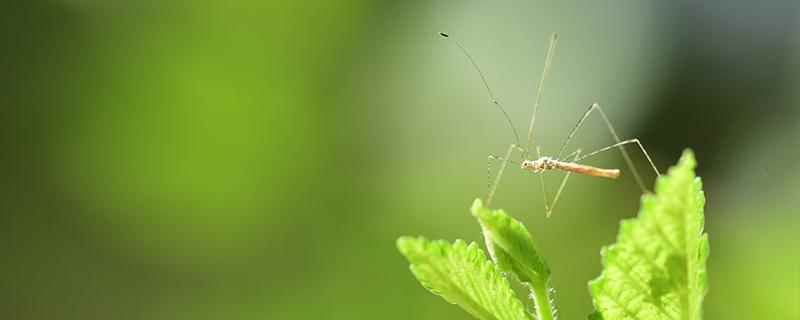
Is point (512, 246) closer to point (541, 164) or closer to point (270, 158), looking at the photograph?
point (541, 164)

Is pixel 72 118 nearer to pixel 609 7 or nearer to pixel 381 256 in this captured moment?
pixel 381 256

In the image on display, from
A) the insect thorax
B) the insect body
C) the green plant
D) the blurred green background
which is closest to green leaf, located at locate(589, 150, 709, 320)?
the green plant

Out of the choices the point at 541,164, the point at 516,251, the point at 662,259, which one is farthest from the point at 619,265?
the point at 541,164

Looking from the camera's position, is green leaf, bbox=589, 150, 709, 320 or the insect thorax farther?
the insect thorax

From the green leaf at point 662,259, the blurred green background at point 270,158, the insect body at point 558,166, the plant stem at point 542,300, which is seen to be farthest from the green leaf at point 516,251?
the blurred green background at point 270,158

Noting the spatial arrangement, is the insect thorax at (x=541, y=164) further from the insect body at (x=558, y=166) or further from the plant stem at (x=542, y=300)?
the plant stem at (x=542, y=300)

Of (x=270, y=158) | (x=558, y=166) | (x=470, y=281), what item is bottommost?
(x=470, y=281)

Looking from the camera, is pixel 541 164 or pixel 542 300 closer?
pixel 542 300

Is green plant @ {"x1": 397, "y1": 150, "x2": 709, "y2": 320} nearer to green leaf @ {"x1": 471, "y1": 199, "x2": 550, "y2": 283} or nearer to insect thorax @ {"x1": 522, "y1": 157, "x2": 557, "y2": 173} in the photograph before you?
green leaf @ {"x1": 471, "y1": 199, "x2": 550, "y2": 283}

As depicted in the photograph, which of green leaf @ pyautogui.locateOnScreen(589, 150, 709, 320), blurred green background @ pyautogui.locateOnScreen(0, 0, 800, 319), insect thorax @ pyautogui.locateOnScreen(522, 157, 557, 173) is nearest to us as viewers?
green leaf @ pyautogui.locateOnScreen(589, 150, 709, 320)

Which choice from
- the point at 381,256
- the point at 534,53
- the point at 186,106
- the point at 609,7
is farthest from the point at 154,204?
the point at 609,7
